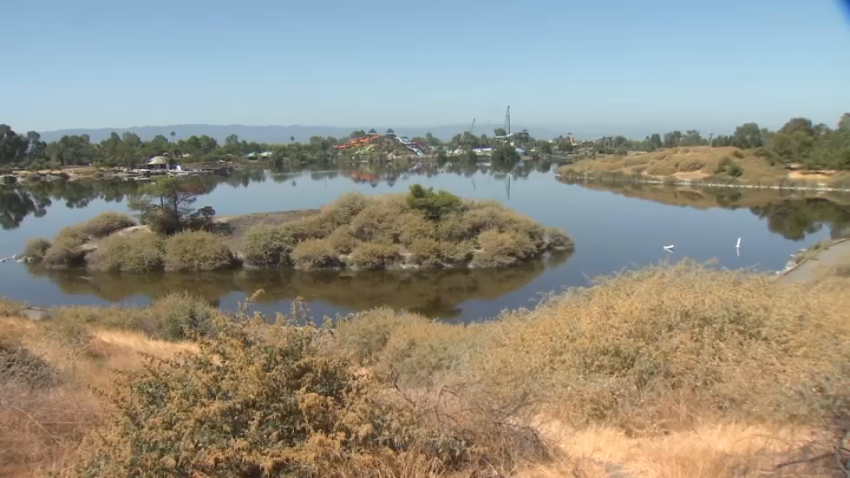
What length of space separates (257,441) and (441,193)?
97.2ft

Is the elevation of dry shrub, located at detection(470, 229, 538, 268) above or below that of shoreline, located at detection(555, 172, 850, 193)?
below

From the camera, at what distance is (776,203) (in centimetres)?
5044

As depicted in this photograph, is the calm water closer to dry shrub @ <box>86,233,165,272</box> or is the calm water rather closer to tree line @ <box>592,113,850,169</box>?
dry shrub @ <box>86,233,165,272</box>

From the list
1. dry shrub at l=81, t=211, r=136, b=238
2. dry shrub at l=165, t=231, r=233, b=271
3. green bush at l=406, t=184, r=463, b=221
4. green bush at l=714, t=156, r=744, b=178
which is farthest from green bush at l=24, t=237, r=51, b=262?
green bush at l=714, t=156, r=744, b=178

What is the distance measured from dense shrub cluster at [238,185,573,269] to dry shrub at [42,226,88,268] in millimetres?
8866

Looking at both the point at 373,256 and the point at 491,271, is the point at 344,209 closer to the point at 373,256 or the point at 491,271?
the point at 373,256

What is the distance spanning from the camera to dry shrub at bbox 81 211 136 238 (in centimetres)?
3250

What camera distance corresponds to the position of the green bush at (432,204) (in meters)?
31.2

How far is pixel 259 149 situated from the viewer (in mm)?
129875

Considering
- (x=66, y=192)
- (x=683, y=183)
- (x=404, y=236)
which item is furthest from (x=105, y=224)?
(x=683, y=183)

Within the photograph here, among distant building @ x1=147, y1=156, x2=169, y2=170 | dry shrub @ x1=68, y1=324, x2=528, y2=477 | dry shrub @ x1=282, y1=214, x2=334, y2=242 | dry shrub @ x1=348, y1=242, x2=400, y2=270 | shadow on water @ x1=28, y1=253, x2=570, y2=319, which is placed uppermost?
distant building @ x1=147, y1=156, x2=169, y2=170

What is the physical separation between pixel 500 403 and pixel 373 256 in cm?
2470

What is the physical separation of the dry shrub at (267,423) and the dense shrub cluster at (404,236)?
25.1 meters

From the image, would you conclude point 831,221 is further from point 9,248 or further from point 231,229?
point 9,248
